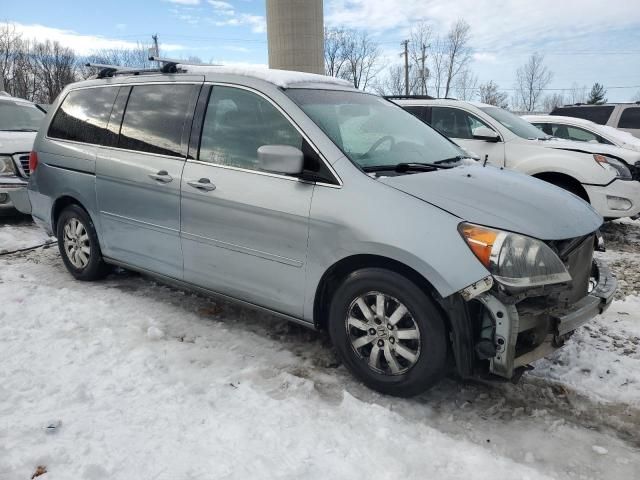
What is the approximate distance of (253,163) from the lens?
3441 millimetres

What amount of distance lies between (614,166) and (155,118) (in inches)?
225

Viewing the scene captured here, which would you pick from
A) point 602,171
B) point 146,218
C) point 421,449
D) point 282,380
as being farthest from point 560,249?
point 602,171

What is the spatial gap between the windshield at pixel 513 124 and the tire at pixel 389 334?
5.24 meters

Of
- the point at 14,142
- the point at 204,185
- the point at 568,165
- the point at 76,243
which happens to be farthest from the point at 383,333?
the point at 14,142

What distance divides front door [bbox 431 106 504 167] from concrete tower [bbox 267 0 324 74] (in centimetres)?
1250

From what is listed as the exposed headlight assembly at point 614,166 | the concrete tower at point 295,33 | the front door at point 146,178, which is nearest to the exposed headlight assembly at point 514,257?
the front door at point 146,178

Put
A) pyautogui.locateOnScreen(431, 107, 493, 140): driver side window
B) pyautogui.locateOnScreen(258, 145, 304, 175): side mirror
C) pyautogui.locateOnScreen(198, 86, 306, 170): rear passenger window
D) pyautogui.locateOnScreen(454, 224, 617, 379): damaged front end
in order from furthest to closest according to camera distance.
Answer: pyautogui.locateOnScreen(431, 107, 493, 140): driver side window
pyautogui.locateOnScreen(198, 86, 306, 170): rear passenger window
pyautogui.locateOnScreen(258, 145, 304, 175): side mirror
pyautogui.locateOnScreen(454, 224, 617, 379): damaged front end

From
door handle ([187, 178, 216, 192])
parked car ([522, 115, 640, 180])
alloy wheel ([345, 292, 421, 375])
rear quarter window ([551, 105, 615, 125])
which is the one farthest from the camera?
rear quarter window ([551, 105, 615, 125])

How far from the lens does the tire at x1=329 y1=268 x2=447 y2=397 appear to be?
2.74 metres

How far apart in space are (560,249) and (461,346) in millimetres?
779

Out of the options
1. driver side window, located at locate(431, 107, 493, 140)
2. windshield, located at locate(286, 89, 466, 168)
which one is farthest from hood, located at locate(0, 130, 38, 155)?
driver side window, located at locate(431, 107, 493, 140)

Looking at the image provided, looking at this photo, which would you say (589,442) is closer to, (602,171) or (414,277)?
(414,277)

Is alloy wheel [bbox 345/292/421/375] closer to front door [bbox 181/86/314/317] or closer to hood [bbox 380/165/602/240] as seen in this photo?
front door [bbox 181/86/314/317]

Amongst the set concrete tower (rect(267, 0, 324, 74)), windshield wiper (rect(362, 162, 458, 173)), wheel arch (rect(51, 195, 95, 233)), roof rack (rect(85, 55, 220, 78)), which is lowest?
wheel arch (rect(51, 195, 95, 233))
